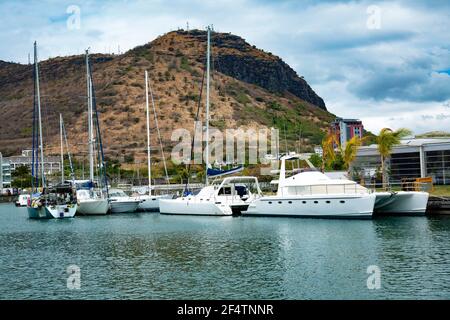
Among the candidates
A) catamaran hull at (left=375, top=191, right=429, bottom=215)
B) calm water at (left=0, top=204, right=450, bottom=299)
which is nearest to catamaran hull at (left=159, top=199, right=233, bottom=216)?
calm water at (left=0, top=204, right=450, bottom=299)

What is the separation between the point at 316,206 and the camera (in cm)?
4494

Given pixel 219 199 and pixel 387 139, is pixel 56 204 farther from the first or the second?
pixel 387 139

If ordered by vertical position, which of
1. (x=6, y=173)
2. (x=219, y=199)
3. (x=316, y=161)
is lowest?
(x=219, y=199)

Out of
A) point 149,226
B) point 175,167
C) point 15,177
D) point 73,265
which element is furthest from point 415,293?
point 15,177

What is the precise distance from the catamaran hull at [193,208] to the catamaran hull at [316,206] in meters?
2.32

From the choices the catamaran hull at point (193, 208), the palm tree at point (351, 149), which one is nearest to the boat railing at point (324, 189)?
the catamaran hull at point (193, 208)

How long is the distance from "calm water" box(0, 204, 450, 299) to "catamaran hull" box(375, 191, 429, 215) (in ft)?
6.61

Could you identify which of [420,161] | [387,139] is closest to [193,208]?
[387,139]

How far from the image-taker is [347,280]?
22.5m

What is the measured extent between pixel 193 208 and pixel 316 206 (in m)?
12.8

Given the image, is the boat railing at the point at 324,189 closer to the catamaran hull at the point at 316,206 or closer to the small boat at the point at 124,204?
the catamaran hull at the point at 316,206

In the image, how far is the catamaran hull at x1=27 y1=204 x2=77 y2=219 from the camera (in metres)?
56.2

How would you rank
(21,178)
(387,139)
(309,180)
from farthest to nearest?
(21,178), (387,139), (309,180)

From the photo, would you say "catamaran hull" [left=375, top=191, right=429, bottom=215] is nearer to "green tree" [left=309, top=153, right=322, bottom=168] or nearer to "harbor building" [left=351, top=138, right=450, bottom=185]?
"harbor building" [left=351, top=138, right=450, bottom=185]
